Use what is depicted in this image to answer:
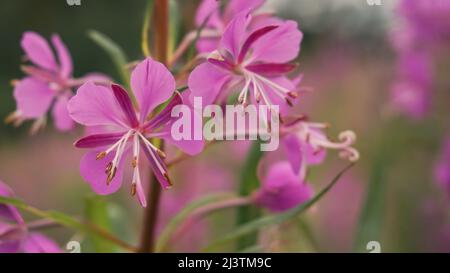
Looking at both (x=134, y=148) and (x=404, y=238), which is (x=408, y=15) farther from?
(x=134, y=148)

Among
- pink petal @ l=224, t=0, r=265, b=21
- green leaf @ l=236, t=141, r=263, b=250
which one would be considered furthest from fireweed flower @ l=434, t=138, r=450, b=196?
pink petal @ l=224, t=0, r=265, b=21

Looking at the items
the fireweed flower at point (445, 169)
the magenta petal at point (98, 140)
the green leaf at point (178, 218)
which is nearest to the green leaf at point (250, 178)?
the green leaf at point (178, 218)

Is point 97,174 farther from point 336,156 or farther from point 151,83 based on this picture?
point 336,156

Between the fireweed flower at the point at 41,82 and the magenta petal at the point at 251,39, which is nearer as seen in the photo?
the magenta petal at the point at 251,39

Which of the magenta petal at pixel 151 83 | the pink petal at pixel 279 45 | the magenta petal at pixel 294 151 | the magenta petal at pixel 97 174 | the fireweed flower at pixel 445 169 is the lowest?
the magenta petal at pixel 97 174

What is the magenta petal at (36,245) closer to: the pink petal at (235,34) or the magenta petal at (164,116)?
the magenta petal at (164,116)
